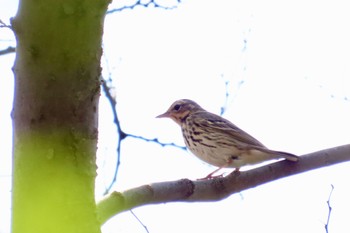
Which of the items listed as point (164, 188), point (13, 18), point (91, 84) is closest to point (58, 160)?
point (91, 84)

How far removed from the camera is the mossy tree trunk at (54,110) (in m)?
2.61

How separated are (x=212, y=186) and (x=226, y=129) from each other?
4593 mm

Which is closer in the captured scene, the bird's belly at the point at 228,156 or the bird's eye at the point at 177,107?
the bird's belly at the point at 228,156

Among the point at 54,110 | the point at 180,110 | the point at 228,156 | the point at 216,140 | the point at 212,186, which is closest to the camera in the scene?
the point at 54,110

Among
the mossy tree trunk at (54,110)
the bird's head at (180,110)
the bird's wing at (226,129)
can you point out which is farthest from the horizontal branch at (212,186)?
the bird's head at (180,110)

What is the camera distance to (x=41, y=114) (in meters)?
2.72

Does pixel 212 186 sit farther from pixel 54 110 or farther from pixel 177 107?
pixel 177 107

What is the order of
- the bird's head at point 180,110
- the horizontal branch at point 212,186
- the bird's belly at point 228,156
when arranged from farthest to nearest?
the bird's head at point 180,110, the bird's belly at point 228,156, the horizontal branch at point 212,186

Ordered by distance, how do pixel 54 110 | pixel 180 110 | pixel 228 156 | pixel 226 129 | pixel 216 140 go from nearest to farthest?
pixel 54 110 → pixel 228 156 → pixel 216 140 → pixel 226 129 → pixel 180 110

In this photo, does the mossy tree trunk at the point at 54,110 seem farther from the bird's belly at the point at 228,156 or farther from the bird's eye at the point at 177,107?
the bird's eye at the point at 177,107

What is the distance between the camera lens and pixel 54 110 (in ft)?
8.91

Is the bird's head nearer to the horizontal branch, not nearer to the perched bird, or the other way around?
the perched bird

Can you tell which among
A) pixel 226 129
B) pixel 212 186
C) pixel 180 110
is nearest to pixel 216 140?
pixel 226 129

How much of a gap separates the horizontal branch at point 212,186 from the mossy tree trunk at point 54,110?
0.79 meters
